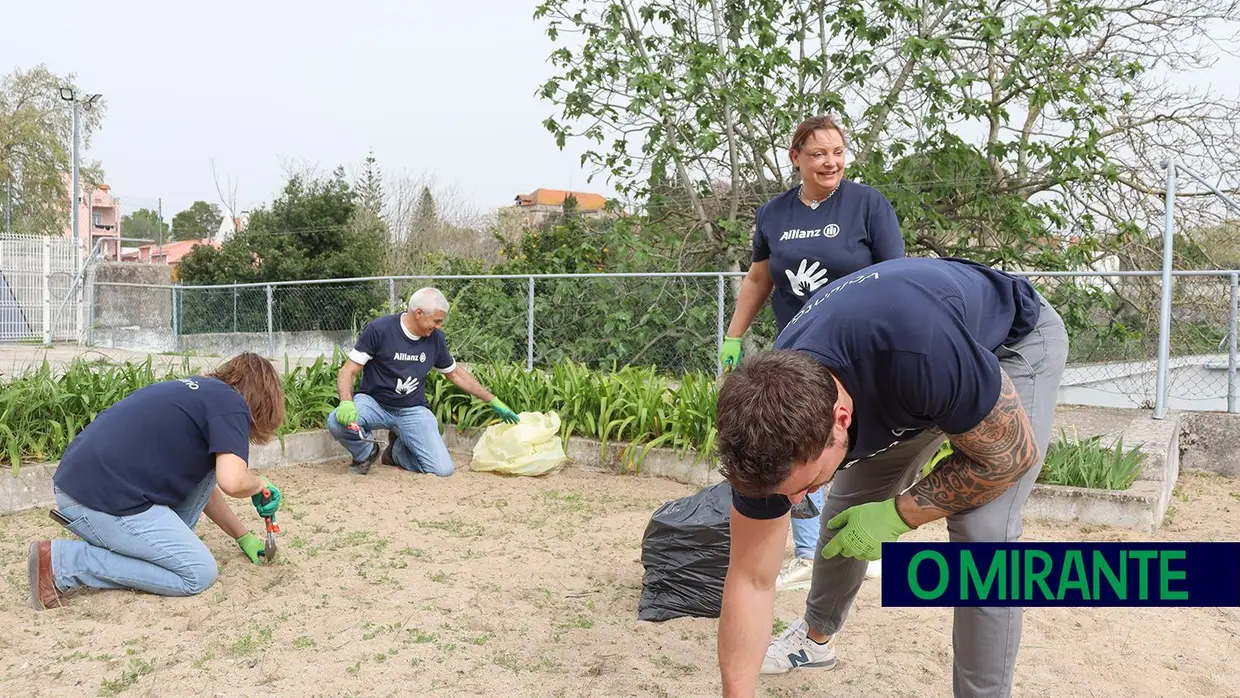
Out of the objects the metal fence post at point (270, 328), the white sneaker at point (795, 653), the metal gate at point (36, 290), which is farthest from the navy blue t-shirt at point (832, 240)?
the metal gate at point (36, 290)

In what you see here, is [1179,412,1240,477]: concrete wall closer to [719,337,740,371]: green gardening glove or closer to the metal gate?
[719,337,740,371]: green gardening glove

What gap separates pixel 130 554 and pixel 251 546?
49cm

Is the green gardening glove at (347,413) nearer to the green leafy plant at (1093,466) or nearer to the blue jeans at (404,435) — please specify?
the blue jeans at (404,435)

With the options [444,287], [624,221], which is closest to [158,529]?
[624,221]

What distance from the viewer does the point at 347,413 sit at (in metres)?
5.31

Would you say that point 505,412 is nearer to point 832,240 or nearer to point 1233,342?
point 832,240

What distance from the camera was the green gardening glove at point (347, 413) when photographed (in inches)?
209

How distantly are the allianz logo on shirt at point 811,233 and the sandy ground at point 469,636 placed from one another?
4.54 feet

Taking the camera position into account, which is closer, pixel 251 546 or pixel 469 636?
pixel 469 636

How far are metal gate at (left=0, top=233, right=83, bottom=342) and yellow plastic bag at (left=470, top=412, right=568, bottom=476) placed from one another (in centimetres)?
1316

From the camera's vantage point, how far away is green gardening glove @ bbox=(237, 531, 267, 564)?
12.1 ft

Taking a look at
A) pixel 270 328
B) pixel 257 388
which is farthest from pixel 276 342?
pixel 257 388

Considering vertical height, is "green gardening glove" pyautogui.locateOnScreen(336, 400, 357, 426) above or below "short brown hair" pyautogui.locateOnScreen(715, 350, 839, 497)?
below

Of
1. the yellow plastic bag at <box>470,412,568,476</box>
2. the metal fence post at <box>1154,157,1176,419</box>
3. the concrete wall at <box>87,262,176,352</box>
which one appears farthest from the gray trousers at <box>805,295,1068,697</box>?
the concrete wall at <box>87,262,176,352</box>
